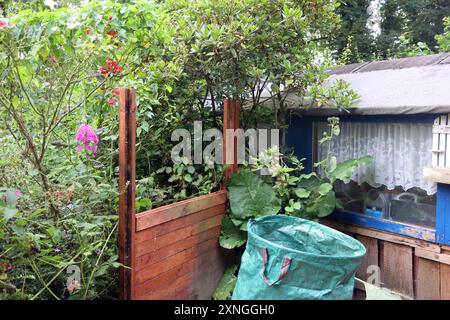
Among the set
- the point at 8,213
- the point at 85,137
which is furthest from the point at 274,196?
the point at 8,213

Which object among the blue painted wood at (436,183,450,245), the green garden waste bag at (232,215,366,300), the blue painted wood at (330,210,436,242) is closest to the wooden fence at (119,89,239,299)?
the green garden waste bag at (232,215,366,300)

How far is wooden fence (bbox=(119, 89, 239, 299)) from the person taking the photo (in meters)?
2.38

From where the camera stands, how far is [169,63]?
3.07 m

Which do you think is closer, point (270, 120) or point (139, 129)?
point (139, 129)

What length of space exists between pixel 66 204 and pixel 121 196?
325 millimetres

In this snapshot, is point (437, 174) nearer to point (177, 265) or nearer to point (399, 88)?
point (399, 88)

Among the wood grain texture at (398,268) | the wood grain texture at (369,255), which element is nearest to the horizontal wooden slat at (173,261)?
the wood grain texture at (369,255)

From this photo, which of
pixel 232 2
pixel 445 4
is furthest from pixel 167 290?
pixel 445 4

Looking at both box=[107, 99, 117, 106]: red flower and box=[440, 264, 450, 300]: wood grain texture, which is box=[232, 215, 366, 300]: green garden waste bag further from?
box=[107, 99, 117, 106]: red flower

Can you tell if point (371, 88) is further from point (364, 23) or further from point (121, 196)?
point (364, 23)

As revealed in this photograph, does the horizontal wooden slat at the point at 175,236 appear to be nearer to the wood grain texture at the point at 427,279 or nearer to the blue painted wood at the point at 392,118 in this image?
the blue painted wood at the point at 392,118

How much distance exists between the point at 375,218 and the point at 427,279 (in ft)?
2.12

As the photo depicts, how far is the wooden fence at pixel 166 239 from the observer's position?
2.38m

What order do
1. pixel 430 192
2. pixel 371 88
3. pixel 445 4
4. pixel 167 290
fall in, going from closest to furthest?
1. pixel 167 290
2. pixel 430 192
3. pixel 371 88
4. pixel 445 4
